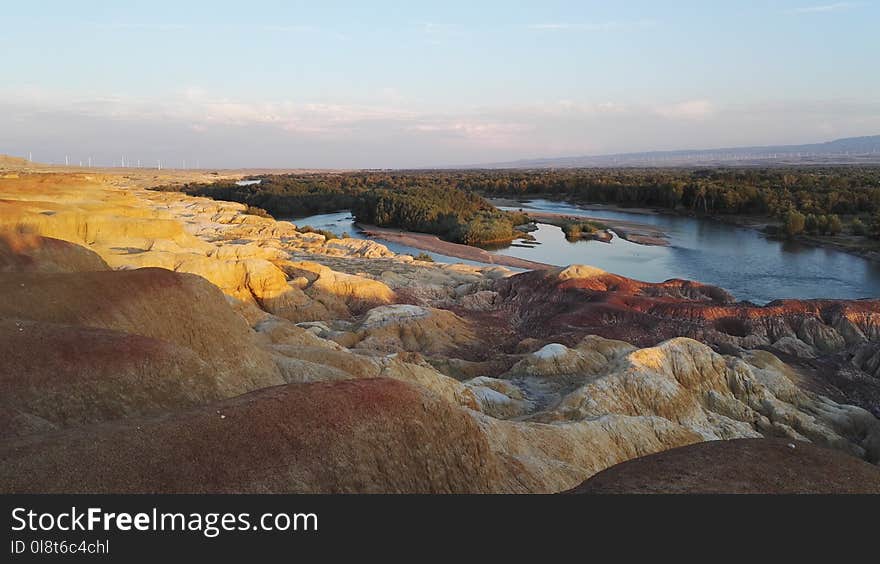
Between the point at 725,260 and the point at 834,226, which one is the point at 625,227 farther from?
the point at 725,260

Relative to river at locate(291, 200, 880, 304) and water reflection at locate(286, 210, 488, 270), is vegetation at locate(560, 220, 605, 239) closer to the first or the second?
river at locate(291, 200, 880, 304)

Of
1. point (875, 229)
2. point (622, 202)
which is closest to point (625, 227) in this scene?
point (875, 229)

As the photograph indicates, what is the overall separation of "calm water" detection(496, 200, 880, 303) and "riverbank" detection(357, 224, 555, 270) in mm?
3646

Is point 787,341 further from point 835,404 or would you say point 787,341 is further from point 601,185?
point 601,185

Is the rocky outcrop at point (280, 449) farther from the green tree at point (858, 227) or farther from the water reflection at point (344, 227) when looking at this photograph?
the green tree at point (858, 227)

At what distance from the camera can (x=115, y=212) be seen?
4362 centimetres

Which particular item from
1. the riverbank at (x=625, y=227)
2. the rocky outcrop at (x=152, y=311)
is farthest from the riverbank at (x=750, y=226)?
the rocky outcrop at (x=152, y=311)

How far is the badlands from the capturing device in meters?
8.27

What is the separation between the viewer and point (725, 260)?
216 ft

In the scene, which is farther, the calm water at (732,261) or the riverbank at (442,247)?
the riverbank at (442,247)

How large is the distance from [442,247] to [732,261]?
3396 centimetres

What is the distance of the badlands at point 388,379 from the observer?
827 cm

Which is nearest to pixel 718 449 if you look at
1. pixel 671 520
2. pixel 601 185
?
pixel 671 520

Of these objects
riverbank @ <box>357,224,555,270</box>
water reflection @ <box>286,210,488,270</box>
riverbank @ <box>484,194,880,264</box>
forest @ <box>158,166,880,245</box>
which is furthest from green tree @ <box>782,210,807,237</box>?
water reflection @ <box>286,210,488,270</box>
